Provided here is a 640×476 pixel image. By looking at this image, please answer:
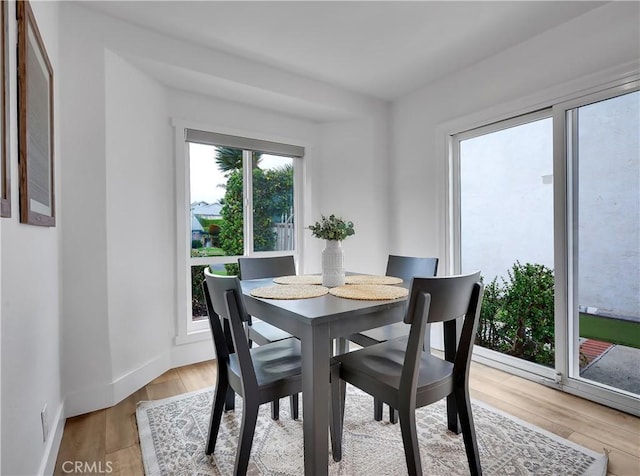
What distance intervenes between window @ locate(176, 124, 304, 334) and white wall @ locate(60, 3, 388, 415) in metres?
0.12

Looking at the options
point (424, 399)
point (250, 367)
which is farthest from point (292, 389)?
point (424, 399)

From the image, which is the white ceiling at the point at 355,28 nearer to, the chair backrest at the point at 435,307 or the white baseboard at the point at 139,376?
the chair backrest at the point at 435,307

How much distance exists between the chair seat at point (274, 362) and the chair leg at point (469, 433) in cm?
70

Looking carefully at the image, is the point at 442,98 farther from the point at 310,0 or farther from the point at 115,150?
the point at 115,150

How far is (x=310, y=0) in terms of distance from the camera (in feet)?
6.41


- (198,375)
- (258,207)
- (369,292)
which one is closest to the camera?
(369,292)

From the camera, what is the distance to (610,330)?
2.08 meters

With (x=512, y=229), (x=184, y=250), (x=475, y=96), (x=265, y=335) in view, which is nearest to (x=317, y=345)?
(x=265, y=335)

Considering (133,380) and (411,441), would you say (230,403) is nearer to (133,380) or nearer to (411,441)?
(133,380)

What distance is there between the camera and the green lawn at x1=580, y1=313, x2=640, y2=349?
1981mm

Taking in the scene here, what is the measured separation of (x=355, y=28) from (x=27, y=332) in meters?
2.43

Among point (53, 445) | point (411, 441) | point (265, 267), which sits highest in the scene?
point (265, 267)

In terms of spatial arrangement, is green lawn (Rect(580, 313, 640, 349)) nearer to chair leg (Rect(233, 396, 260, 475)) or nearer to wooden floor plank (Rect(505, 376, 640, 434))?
wooden floor plank (Rect(505, 376, 640, 434))

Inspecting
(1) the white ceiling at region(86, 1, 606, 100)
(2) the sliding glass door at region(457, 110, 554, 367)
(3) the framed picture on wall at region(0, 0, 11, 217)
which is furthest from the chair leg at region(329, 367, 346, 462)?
(1) the white ceiling at region(86, 1, 606, 100)
